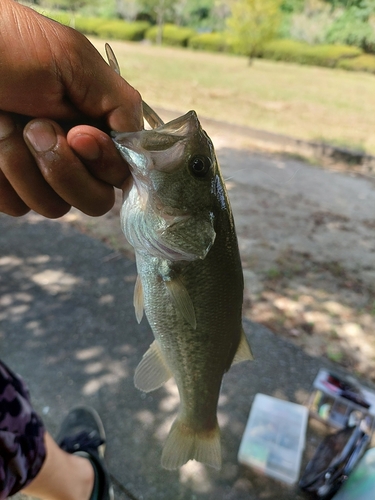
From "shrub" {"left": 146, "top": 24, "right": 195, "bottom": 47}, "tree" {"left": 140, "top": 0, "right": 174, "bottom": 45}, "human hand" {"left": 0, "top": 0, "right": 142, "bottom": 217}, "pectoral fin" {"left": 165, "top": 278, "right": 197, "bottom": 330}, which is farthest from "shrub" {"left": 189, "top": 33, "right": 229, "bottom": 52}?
"pectoral fin" {"left": 165, "top": 278, "right": 197, "bottom": 330}

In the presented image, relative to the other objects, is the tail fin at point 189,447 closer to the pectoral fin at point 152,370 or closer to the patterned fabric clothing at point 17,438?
the pectoral fin at point 152,370

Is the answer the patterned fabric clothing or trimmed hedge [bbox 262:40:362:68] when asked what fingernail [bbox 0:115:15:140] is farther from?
trimmed hedge [bbox 262:40:362:68]

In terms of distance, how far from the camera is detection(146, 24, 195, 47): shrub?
28594 mm

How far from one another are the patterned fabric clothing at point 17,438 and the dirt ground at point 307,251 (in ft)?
5.79

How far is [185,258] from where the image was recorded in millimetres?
1253

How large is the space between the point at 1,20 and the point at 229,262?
938mm

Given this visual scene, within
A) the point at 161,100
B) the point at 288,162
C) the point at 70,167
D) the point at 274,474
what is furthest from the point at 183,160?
the point at 161,100

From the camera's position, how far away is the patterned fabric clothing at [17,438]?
154 cm

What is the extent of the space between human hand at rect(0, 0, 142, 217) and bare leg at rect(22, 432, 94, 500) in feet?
4.35

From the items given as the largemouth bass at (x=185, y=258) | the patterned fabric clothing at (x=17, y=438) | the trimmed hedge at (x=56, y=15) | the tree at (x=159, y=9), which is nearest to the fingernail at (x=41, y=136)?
the largemouth bass at (x=185, y=258)

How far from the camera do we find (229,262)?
126cm

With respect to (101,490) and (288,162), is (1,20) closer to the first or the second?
(101,490)

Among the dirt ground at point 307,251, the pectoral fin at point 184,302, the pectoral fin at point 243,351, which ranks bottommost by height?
the dirt ground at point 307,251

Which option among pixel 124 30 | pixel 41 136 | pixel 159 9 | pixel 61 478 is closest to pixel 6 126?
pixel 41 136
